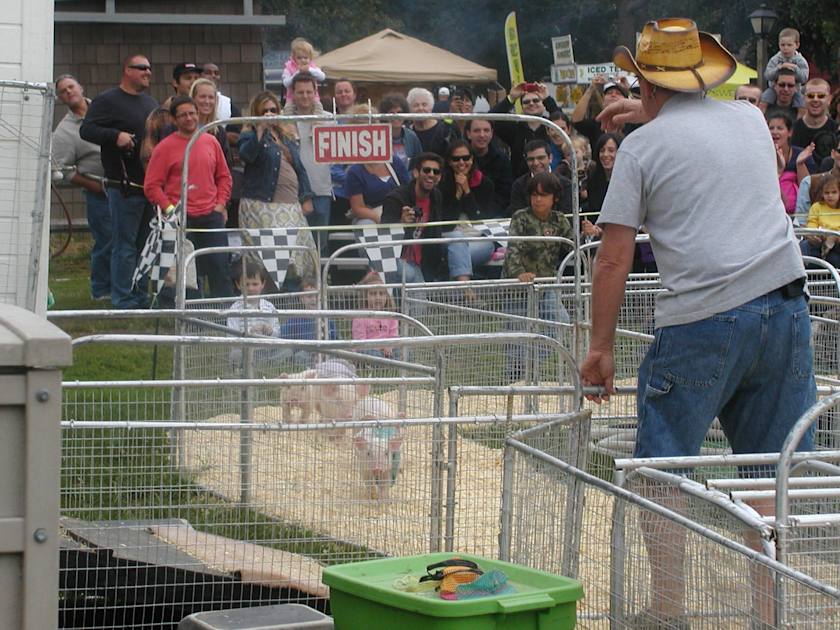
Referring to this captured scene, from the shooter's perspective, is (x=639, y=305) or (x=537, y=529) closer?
(x=537, y=529)

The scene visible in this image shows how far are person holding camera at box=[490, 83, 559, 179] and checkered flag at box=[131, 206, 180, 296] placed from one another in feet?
15.2

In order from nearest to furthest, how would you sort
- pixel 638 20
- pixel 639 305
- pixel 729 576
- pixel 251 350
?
pixel 729 576, pixel 251 350, pixel 639 305, pixel 638 20

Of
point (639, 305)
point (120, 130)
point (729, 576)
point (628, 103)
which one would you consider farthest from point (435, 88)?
point (729, 576)

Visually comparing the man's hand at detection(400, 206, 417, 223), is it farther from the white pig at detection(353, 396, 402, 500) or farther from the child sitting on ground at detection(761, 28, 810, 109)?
the white pig at detection(353, 396, 402, 500)

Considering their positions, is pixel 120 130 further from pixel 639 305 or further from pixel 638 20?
pixel 638 20

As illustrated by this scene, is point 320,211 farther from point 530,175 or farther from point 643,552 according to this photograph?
point 643,552

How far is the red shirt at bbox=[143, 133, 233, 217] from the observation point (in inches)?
444

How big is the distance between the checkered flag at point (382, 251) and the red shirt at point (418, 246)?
0.20 metres

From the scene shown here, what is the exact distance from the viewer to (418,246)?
37.2ft

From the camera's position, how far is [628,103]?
5059 millimetres

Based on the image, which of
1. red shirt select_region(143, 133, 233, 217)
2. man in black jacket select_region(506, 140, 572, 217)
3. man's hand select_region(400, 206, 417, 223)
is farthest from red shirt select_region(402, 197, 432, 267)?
red shirt select_region(143, 133, 233, 217)

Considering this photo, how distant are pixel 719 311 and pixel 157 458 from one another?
192cm

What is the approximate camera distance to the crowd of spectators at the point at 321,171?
1134 centimetres

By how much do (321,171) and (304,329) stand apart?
388 centimetres
